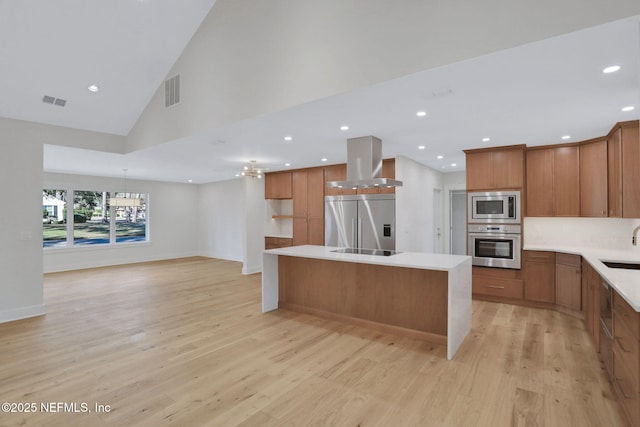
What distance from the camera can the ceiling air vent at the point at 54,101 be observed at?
4385 millimetres

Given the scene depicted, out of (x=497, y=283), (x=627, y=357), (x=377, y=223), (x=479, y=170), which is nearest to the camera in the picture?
(x=627, y=357)

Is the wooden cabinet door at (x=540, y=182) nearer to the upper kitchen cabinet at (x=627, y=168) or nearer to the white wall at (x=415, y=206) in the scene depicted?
the upper kitchen cabinet at (x=627, y=168)

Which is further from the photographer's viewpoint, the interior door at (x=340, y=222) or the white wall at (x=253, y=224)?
the white wall at (x=253, y=224)

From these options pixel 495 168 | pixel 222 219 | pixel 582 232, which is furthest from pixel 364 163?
pixel 222 219

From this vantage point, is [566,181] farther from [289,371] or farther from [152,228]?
[152,228]

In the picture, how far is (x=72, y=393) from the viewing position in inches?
98.4

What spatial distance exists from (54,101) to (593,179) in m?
7.64

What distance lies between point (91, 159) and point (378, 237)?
5.74 metres

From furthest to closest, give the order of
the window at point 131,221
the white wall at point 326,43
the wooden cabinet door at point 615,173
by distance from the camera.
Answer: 1. the window at point 131,221
2. the wooden cabinet door at point 615,173
3. the white wall at point 326,43

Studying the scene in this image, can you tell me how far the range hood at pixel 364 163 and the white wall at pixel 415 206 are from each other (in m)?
1.42

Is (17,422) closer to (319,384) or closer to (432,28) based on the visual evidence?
(319,384)

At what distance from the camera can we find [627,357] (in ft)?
6.66

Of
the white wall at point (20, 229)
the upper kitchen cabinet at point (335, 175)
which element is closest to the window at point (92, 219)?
the white wall at point (20, 229)

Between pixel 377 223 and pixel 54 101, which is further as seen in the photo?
pixel 377 223
